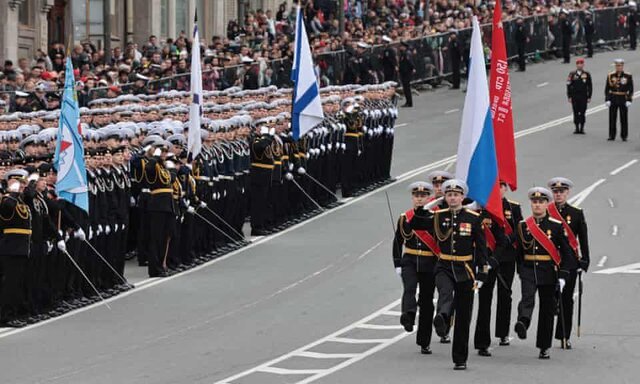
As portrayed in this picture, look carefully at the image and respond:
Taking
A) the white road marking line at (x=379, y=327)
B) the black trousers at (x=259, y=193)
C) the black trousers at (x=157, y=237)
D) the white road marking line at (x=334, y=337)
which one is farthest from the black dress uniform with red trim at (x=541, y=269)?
the black trousers at (x=259, y=193)

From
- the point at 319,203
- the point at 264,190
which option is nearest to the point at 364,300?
the point at 264,190

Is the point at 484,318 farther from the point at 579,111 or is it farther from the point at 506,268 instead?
the point at 579,111

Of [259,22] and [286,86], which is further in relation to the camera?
[259,22]

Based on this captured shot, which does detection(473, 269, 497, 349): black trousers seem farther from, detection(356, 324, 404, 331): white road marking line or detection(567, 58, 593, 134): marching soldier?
detection(567, 58, 593, 134): marching soldier

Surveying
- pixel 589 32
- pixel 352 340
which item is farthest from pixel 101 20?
pixel 352 340

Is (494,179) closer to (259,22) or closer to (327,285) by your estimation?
(327,285)

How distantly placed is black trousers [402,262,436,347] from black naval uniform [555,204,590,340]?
1373mm

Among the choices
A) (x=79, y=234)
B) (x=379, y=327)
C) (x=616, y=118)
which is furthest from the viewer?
(x=616, y=118)

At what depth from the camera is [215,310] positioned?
21062 mm

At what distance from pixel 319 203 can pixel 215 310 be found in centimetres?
1000

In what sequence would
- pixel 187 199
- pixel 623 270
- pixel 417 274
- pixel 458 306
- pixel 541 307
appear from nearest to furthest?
pixel 458 306 → pixel 541 307 → pixel 417 274 → pixel 623 270 → pixel 187 199

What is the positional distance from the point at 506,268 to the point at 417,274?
101 cm

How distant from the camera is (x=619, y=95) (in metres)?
39.6

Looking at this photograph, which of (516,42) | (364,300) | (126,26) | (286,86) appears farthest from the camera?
(516,42)
